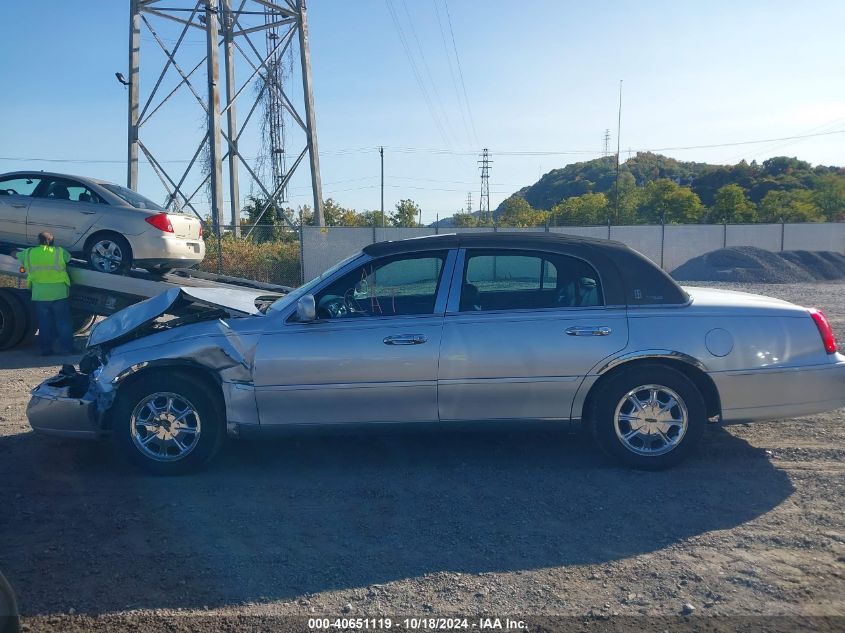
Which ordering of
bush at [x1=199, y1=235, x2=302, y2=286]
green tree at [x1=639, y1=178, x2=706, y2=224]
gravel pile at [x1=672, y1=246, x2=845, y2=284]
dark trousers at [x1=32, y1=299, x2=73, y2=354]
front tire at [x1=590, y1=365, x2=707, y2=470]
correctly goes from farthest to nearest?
green tree at [x1=639, y1=178, x2=706, y2=224] < gravel pile at [x1=672, y1=246, x2=845, y2=284] < bush at [x1=199, y1=235, x2=302, y2=286] < dark trousers at [x1=32, y1=299, x2=73, y2=354] < front tire at [x1=590, y1=365, x2=707, y2=470]

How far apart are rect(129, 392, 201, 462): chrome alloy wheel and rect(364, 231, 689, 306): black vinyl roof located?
180cm

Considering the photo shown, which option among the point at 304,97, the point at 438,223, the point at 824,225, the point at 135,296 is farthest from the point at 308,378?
the point at 824,225

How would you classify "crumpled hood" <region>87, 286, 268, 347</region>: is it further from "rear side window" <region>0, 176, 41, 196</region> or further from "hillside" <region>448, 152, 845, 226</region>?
"hillside" <region>448, 152, 845, 226</region>

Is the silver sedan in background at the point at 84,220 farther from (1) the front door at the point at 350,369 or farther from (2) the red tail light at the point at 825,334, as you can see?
(2) the red tail light at the point at 825,334

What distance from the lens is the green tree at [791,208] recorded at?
41.5 meters

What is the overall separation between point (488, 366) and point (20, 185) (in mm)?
8470

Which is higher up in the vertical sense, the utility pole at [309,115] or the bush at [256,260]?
the utility pole at [309,115]

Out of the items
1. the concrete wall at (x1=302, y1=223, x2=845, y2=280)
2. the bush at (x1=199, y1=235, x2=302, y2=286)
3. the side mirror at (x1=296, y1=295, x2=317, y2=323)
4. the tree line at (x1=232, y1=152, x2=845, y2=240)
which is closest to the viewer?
the side mirror at (x1=296, y1=295, x2=317, y2=323)

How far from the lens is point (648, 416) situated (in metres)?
5.50

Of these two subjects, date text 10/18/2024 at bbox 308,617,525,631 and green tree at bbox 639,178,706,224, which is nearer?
date text 10/18/2024 at bbox 308,617,525,631

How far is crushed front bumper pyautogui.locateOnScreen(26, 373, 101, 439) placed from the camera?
5668 mm

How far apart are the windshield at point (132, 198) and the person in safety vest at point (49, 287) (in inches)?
44.4

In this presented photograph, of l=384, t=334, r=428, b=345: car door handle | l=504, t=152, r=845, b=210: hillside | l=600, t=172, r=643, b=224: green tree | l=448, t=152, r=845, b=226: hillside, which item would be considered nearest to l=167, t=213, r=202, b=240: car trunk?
l=384, t=334, r=428, b=345: car door handle

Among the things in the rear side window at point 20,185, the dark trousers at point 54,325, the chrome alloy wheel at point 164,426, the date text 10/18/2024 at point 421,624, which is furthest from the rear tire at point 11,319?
the date text 10/18/2024 at point 421,624
